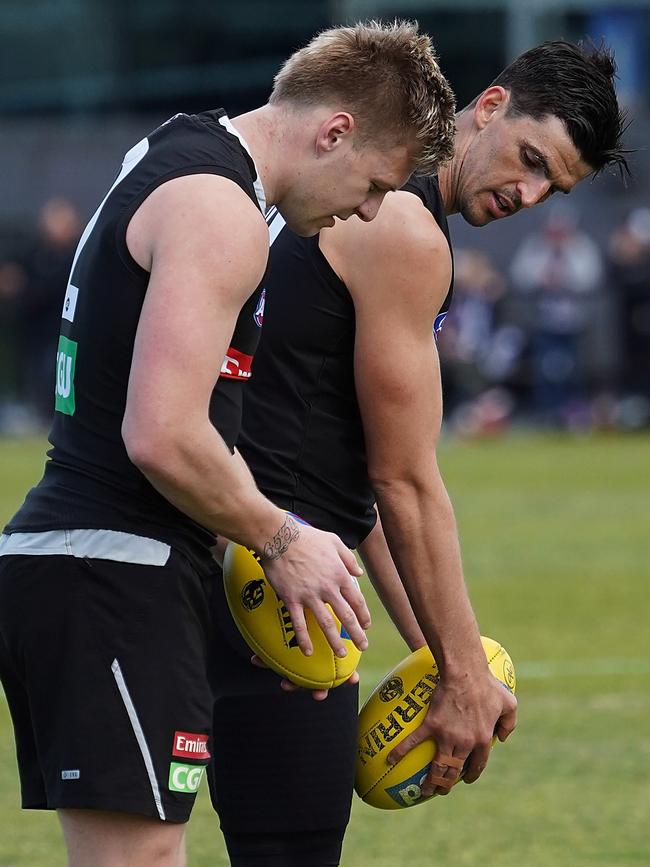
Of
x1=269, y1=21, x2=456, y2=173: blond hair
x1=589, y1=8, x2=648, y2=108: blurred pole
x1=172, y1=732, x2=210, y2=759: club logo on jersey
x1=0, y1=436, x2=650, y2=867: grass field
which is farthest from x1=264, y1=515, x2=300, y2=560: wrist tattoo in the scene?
x1=589, y1=8, x2=648, y2=108: blurred pole

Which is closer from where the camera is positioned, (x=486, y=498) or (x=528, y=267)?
(x=486, y=498)

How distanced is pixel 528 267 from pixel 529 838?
16820mm

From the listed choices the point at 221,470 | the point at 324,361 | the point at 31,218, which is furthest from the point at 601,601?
the point at 31,218

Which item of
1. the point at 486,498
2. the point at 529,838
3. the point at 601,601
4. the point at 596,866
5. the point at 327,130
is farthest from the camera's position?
the point at 486,498

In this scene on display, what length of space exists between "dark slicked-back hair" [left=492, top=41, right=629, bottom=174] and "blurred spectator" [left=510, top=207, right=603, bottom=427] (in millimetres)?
17713

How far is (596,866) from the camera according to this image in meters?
5.18

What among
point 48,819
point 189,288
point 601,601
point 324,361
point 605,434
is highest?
point 189,288

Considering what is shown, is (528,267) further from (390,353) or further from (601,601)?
(390,353)

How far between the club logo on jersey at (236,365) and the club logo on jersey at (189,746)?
685 millimetres

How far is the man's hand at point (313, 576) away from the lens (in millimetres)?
3189

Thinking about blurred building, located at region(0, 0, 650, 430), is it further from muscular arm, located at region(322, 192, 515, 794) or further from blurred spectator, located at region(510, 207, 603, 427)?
muscular arm, located at region(322, 192, 515, 794)

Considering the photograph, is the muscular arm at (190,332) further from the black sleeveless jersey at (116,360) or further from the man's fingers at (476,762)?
the man's fingers at (476,762)

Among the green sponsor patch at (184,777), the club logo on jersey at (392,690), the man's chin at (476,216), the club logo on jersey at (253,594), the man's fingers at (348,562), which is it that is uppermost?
the man's chin at (476,216)

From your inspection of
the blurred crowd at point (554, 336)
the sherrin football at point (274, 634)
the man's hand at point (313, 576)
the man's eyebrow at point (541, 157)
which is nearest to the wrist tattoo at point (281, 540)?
the man's hand at point (313, 576)
